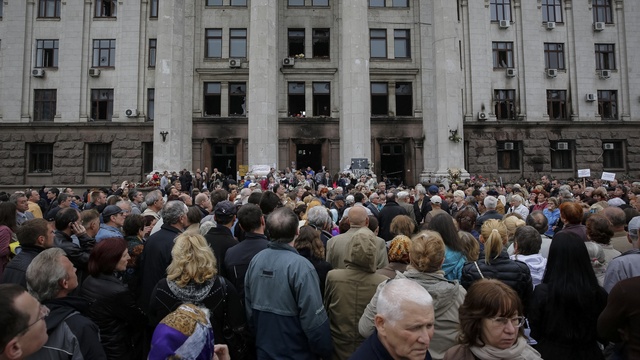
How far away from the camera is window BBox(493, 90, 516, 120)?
34406 millimetres

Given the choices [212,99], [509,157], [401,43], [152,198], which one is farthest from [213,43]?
[152,198]

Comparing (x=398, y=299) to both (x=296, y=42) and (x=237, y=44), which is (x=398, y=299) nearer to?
(x=296, y=42)

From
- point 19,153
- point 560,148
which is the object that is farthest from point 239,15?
→ point 560,148

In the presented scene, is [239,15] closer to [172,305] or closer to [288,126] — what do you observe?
[288,126]

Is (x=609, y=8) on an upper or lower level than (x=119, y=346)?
upper


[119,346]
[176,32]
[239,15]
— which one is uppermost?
[239,15]

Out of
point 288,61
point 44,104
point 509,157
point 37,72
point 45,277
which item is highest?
point 288,61

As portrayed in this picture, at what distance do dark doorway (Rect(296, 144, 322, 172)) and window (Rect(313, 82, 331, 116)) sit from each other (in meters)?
2.66

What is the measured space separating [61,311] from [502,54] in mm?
37191

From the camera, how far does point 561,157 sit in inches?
1362

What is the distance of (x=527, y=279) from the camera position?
184 inches

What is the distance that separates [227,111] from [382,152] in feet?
40.7

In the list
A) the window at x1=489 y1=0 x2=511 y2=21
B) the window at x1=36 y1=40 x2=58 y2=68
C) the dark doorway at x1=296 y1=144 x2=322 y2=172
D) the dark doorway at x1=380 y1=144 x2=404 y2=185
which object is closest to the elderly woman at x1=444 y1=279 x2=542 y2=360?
the dark doorway at x1=296 y1=144 x2=322 y2=172

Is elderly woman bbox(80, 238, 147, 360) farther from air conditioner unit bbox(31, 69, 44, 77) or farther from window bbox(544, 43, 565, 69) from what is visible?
window bbox(544, 43, 565, 69)
